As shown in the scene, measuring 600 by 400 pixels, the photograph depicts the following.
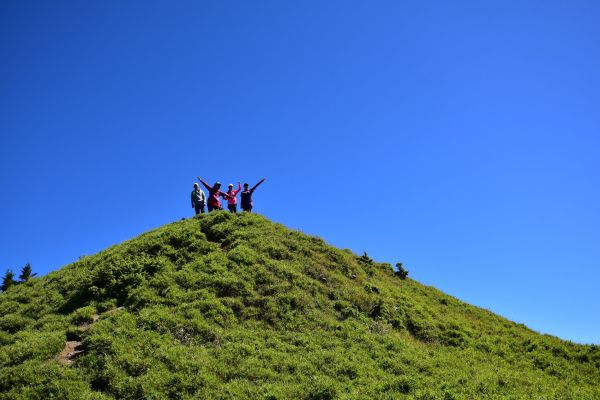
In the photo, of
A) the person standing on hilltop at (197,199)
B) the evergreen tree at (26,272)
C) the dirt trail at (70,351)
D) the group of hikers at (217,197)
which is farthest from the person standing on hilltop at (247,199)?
the evergreen tree at (26,272)

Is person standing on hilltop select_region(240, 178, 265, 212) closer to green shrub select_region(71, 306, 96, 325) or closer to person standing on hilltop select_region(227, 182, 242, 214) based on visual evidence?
person standing on hilltop select_region(227, 182, 242, 214)

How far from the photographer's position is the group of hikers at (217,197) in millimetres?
31297

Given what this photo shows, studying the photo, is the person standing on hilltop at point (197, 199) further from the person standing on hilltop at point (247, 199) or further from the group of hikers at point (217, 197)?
the person standing on hilltop at point (247, 199)

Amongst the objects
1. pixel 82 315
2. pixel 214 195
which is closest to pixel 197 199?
pixel 214 195

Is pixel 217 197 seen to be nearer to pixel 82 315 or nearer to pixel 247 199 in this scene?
pixel 247 199

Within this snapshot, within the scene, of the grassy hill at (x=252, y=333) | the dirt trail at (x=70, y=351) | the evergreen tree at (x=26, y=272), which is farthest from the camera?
the evergreen tree at (x=26, y=272)

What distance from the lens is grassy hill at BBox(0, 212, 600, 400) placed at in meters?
15.3

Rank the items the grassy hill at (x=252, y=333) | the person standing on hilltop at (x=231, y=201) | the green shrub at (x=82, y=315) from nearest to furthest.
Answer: the grassy hill at (x=252, y=333) → the green shrub at (x=82, y=315) → the person standing on hilltop at (x=231, y=201)

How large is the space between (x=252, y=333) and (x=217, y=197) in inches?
577

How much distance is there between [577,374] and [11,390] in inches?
957

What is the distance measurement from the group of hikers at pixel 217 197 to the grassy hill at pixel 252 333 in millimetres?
1859

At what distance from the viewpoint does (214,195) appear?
1244 inches

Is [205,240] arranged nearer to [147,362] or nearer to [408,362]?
[147,362]

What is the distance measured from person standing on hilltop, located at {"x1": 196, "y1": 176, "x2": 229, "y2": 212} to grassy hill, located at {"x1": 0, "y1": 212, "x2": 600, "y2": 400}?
2.17 m
